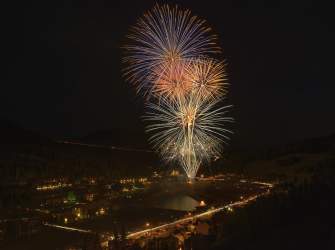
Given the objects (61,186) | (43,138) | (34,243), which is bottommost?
(34,243)

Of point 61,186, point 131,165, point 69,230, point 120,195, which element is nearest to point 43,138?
point 131,165

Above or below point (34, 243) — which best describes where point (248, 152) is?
above

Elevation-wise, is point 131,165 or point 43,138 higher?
point 43,138

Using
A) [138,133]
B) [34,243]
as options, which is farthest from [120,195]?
[138,133]

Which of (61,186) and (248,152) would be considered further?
(248,152)

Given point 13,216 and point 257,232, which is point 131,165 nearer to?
point 13,216

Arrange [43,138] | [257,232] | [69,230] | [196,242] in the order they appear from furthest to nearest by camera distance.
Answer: [43,138] < [69,230] < [257,232] < [196,242]

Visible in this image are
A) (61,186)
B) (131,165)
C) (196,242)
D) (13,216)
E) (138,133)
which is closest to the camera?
(196,242)

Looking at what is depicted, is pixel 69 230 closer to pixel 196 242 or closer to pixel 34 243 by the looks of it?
pixel 34 243

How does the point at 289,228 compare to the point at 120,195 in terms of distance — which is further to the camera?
the point at 120,195
